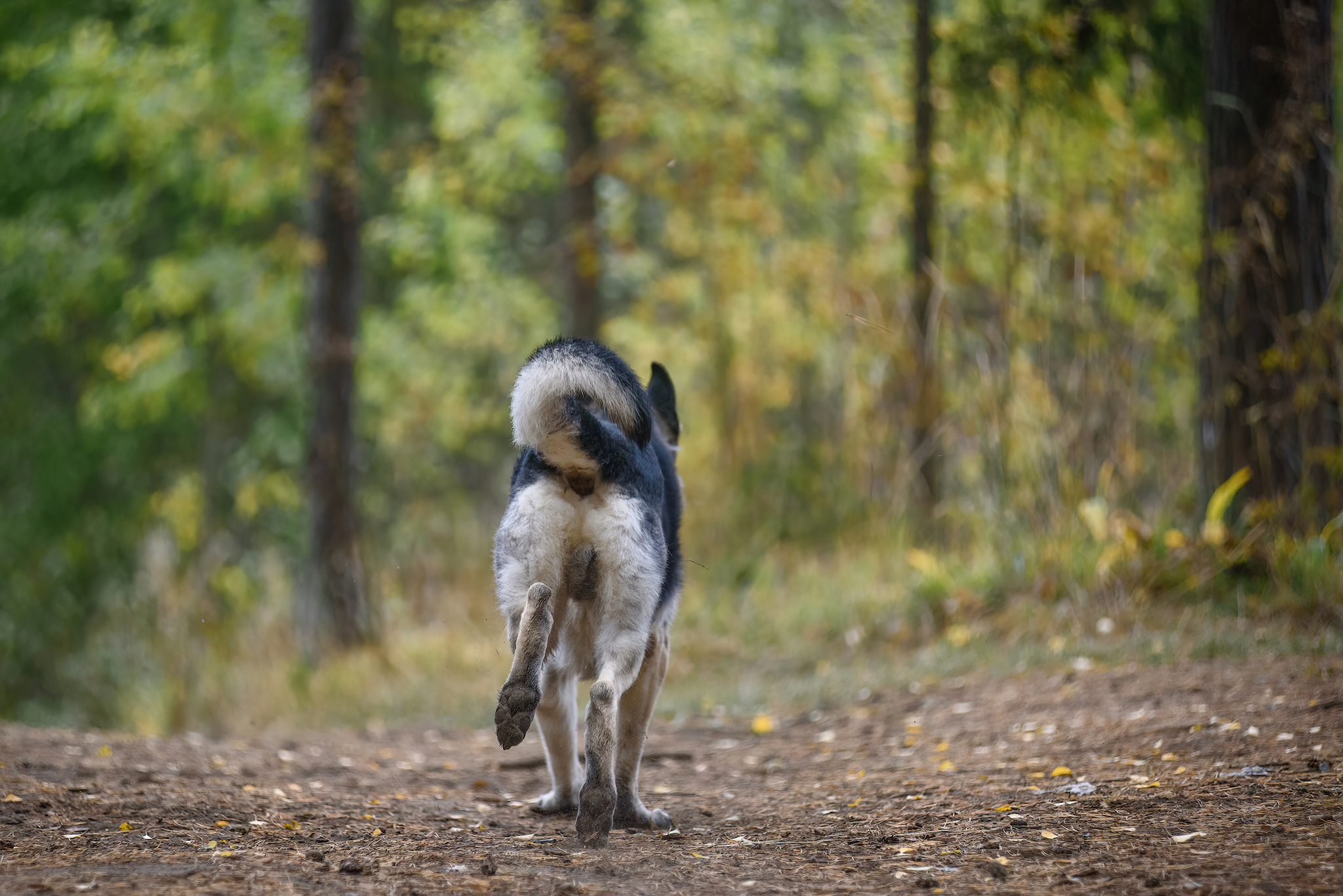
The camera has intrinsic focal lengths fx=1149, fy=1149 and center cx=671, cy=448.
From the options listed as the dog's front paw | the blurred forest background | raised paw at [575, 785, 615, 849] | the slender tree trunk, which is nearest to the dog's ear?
the dog's front paw

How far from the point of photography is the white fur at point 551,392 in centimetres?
376

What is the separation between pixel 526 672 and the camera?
3.64m

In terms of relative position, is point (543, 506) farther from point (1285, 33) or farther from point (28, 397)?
point (28, 397)

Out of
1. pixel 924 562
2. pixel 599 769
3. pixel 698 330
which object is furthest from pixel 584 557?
pixel 698 330

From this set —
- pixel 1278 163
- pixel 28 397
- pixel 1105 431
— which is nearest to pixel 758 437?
pixel 1105 431

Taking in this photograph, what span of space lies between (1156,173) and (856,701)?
15.7ft

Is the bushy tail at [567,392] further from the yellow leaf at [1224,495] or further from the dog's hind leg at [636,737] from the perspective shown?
the yellow leaf at [1224,495]

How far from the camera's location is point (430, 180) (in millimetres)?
12703

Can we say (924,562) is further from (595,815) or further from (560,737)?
(595,815)

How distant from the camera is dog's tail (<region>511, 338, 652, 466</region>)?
377 centimetres

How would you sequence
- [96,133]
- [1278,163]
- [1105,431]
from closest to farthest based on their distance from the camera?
[1278,163], [1105,431], [96,133]

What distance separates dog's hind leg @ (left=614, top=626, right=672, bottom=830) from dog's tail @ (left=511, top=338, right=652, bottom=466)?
2.95 feet

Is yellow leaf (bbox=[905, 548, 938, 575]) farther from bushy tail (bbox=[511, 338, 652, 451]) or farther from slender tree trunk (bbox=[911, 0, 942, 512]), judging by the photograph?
bushy tail (bbox=[511, 338, 652, 451])

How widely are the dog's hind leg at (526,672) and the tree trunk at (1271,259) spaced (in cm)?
506
